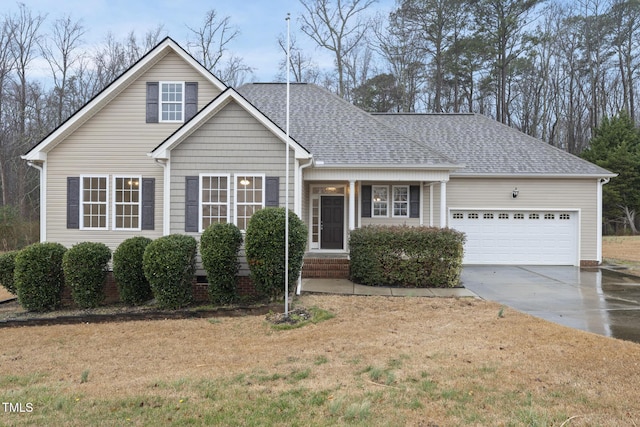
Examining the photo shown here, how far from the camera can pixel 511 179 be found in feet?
46.1

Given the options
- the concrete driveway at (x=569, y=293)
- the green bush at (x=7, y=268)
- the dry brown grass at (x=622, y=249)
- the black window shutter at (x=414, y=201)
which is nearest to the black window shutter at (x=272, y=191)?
the concrete driveway at (x=569, y=293)

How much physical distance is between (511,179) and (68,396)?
13768 millimetres

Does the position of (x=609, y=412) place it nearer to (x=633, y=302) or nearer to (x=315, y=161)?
(x=633, y=302)

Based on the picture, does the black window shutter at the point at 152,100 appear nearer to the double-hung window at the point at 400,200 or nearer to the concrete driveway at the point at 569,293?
the double-hung window at the point at 400,200

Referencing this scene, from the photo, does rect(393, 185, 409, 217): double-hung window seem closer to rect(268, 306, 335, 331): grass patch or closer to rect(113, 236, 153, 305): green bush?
rect(268, 306, 335, 331): grass patch

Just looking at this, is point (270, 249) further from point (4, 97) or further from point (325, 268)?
point (4, 97)

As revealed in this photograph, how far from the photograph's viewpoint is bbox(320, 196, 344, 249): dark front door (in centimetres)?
1358

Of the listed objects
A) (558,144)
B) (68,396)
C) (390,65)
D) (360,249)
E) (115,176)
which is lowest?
(68,396)

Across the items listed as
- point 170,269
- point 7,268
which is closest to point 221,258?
point 170,269

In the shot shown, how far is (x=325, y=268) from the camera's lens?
1142 centimetres

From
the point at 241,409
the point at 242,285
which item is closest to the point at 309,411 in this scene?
the point at 241,409

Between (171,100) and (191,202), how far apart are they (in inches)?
125

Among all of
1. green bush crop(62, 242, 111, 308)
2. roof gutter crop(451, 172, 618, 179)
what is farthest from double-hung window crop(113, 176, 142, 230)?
roof gutter crop(451, 172, 618, 179)

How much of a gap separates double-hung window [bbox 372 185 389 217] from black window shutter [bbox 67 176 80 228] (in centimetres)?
874
